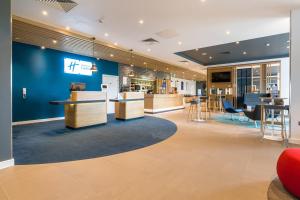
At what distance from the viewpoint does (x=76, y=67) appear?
27.8 ft

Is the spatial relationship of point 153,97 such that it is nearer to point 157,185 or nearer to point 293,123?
point 293,123

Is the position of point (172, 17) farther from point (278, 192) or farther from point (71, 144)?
point (278, 192)

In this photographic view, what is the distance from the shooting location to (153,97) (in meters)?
10.2

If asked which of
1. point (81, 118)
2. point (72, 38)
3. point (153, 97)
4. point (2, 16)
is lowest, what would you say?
point (81, 118)

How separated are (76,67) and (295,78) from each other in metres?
8.56

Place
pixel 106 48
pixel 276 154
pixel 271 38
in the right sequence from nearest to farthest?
1. pixel 276 154
2. pixel 271 38
3. pixel 106 48

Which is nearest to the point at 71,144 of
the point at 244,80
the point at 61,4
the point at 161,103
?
the point at 61,4

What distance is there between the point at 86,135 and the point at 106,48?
13.8 ft

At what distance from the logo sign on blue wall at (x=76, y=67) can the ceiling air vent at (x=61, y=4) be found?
423 cm

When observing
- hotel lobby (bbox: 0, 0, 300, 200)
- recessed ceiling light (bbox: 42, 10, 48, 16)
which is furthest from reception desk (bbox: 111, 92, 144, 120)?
recessed ceiling light (bbox: 42, 10, 48, 16)

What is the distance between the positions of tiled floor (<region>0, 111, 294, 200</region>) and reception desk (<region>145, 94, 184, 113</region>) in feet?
21.6

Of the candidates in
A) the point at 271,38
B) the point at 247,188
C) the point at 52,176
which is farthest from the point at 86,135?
the point at 271,38

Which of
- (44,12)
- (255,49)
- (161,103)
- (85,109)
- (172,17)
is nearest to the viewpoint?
(44,12)

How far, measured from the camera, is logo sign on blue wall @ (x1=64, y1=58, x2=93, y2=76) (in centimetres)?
810
